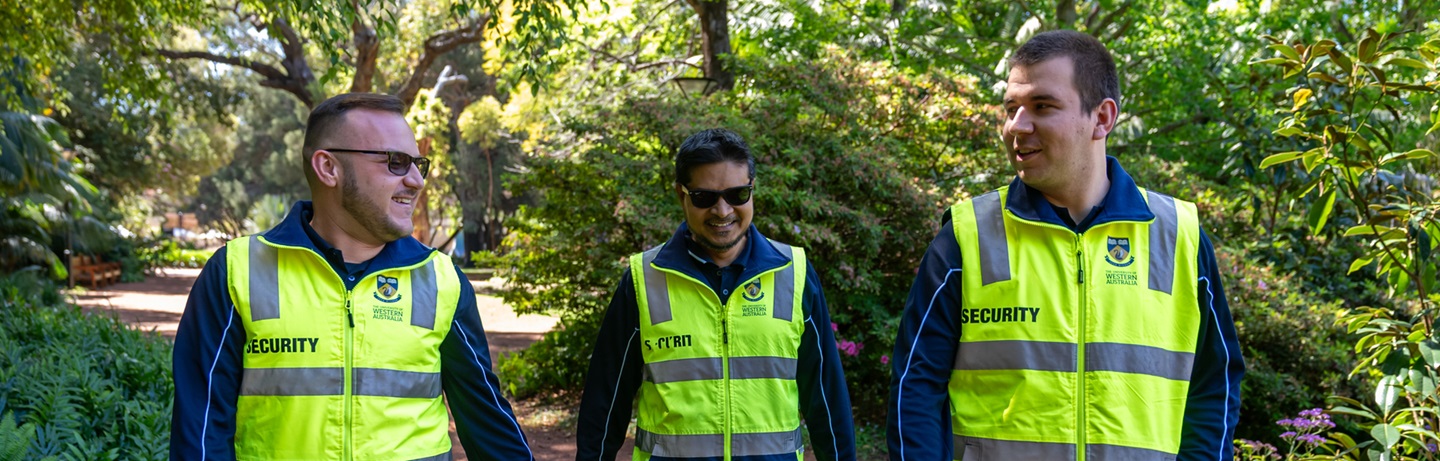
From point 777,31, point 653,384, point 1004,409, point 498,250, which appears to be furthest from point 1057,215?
point 777,31

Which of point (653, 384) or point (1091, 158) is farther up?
point (1091, 158)

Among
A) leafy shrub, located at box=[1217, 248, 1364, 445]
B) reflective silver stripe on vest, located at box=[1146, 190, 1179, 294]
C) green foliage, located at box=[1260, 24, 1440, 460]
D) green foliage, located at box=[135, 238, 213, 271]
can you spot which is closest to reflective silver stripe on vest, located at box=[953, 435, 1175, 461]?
reflective silver stripe on vest, located at box=[1146, 190, 1179, 294]

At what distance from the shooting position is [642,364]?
142 inches

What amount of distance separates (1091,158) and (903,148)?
648 cm

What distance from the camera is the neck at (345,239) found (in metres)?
2.96

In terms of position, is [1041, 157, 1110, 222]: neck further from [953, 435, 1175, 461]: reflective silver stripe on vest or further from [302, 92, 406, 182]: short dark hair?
[302, 92, 406, 182]: short dark hair

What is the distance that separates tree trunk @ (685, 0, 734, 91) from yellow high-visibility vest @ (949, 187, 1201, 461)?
8458 millimetres

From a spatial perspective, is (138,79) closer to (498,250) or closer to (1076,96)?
(498,250)

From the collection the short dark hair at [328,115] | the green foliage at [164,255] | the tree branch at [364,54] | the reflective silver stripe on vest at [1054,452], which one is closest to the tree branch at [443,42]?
the tree branch at [364,54]

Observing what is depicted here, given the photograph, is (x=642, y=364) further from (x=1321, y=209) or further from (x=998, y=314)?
(x=1321, y=209)

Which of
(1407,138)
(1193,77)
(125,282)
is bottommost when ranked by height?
(125,282)

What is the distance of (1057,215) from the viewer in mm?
2668

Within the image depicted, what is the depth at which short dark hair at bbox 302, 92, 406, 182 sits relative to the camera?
9.68 ft

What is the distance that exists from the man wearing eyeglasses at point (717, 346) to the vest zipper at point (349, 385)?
906mm
